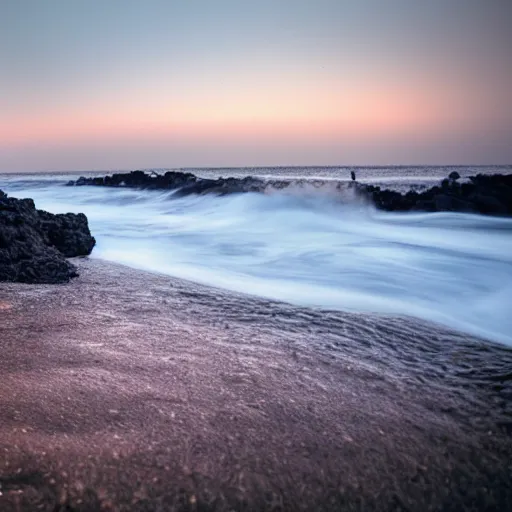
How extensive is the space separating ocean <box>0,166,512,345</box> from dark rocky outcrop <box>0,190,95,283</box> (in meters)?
0.84

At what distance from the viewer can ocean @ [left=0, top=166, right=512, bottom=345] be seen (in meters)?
4.19

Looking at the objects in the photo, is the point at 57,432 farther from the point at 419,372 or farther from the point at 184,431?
the point at 419,372

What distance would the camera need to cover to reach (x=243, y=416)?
5.57 ft

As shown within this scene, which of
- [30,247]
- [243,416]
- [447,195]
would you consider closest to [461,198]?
[447,195]

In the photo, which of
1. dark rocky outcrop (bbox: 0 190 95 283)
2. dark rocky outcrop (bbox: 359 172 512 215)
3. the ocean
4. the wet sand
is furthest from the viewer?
dark rocky outcrop (bbox: 359 172 512 215)

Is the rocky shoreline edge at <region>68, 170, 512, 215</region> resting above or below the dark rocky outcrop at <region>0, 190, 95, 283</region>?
above

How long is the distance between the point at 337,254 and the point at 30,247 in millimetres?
4127

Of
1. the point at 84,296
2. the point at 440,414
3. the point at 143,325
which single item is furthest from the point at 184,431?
the point at 84,296

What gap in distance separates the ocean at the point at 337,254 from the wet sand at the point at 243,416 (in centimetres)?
127

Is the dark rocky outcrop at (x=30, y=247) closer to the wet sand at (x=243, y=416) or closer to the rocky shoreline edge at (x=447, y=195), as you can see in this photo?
the wet sand at (x=243, y=416)

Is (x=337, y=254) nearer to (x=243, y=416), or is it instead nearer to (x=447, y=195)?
(x=243, y=416)

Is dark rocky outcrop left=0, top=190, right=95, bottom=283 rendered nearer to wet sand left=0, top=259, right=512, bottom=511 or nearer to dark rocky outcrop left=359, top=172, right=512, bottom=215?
wet sand left=0, top=259, right=512, bottom=511

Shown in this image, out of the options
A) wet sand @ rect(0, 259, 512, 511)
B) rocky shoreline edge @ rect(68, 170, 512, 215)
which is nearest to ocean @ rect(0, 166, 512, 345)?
rocky shoreline edge @ rect(68, 170, 512, 215)

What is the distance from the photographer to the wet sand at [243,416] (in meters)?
1.30
